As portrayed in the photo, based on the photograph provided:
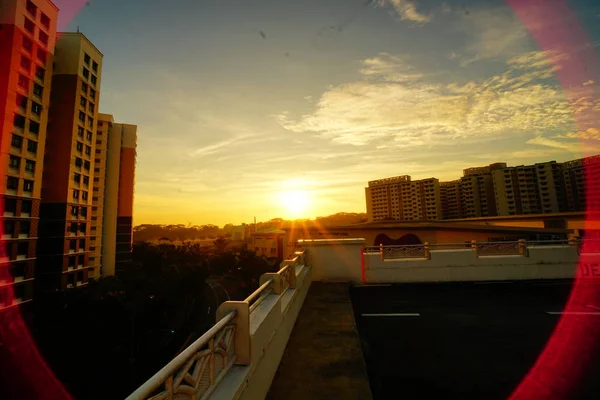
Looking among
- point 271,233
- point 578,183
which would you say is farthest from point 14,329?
point 578,183

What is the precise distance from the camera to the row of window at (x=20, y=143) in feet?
122

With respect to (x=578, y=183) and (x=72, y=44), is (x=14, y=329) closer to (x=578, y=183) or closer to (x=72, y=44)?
(x=72, y=44)

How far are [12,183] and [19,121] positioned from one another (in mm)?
8992

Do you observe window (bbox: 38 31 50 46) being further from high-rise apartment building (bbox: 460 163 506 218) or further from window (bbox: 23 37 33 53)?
high-rise apartment building (bbox: 460 163 506 218)

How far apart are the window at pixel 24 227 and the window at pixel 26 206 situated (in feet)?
5.04

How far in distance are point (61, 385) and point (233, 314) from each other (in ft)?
101

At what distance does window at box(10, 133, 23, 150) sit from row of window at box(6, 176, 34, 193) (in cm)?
444

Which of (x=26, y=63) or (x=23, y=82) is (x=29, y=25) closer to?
(x=26, y=63)

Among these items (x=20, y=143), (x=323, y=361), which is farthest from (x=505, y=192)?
(x=20, y=143)

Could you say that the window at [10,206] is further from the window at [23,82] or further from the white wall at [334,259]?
the white wall at [334,259]

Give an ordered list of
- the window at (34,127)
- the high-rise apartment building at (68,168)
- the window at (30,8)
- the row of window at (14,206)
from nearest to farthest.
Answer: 1. the row of window at (14,206)
2. the window at (30,8)
3. the window at (34,127)
4. the high-rise apartment building at (68,168)

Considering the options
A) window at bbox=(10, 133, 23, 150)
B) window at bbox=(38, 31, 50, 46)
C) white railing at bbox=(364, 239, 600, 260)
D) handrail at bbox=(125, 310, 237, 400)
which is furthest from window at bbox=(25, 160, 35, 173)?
handrail at bbox=(125, 310, 237, 400)

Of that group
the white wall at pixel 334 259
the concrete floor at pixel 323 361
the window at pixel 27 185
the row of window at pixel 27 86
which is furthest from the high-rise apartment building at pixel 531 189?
the window at pixel 27 185

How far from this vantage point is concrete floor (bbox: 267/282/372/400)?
4.10 m
